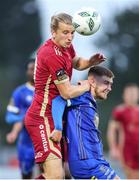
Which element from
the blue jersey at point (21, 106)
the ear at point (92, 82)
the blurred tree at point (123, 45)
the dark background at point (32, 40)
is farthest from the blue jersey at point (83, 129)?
the blurred tree at point (123, 45)

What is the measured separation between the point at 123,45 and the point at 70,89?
43694 mm

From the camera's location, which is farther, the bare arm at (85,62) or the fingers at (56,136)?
the bare arm at (85,62)

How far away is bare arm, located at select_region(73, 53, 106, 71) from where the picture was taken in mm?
10953

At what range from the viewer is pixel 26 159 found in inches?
607

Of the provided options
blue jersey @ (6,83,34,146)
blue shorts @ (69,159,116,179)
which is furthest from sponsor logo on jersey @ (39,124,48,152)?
blue jersey @ (6,83,34,146)

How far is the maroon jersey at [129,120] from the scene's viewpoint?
1695 centimetres

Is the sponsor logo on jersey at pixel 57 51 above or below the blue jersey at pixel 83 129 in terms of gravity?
above

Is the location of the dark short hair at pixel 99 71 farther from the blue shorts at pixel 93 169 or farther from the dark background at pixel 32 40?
the dark background at pixel 32 40

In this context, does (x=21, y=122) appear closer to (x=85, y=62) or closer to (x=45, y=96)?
(x=85, y=62)

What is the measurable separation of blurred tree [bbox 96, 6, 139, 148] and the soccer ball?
3523cm

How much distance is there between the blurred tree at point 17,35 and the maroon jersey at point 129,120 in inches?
1115

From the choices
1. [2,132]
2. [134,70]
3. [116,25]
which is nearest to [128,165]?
[2,132]

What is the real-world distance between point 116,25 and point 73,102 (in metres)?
45.3

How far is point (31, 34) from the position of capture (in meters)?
55.8
